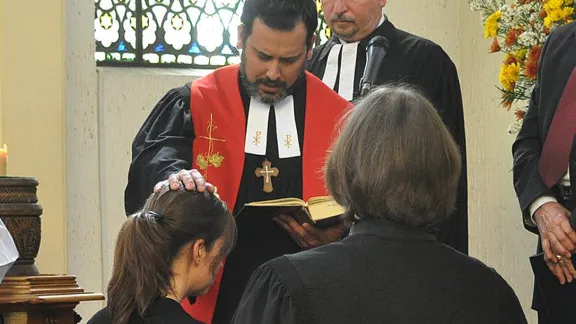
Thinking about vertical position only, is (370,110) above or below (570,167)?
above

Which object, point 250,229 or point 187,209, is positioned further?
point 250,229

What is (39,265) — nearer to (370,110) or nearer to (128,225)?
(128,225)

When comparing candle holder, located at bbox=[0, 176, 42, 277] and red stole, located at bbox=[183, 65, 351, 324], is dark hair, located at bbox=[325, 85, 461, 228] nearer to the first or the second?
red stole, located at bbox=[183, 65, 351, 324]

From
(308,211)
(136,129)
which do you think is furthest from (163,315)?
(136,129)

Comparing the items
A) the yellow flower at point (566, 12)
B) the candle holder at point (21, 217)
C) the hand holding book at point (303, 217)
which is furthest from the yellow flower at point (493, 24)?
the candle holder at point (21, 217)

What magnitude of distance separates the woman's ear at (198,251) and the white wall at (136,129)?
13.1 feet

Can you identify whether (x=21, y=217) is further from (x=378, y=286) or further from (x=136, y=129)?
(x=136, y=129)

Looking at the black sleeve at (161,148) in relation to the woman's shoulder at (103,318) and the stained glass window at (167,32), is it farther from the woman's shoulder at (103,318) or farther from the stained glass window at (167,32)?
the stained glass window at (167,32)

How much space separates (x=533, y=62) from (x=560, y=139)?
1.66 metres

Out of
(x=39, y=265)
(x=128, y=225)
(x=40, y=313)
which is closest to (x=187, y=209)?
(x=128, y=225)

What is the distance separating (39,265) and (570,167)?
3853 millimetres

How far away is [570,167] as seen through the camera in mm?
4371

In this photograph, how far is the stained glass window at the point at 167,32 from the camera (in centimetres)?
817

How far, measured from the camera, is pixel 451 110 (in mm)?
5348
